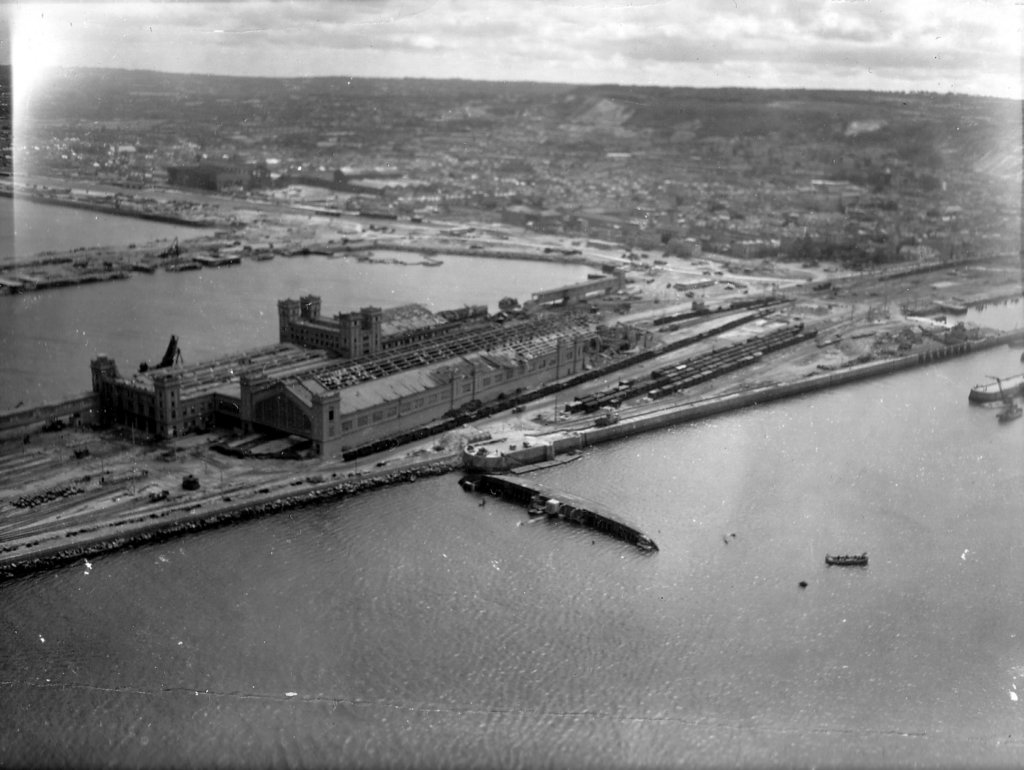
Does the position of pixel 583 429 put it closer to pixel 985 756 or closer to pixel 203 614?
pixel 203 614

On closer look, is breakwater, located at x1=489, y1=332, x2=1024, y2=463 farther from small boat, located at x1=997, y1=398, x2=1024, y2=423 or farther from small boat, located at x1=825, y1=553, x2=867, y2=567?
small boat, located at x1=825, y1=553, x2=867, y2=567

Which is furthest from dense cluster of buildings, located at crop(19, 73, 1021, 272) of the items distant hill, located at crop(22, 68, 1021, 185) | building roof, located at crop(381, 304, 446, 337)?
building roof, located at crop(381, 304, 446, 337)

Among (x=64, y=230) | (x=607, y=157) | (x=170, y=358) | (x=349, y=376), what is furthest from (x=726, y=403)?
(x=607, y=157)

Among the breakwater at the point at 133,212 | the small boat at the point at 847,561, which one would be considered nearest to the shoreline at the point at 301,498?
the small boat at the point at 847,561

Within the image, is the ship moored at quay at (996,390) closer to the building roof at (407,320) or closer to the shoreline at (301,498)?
the shoreline at (301,498)

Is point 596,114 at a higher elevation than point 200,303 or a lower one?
higher

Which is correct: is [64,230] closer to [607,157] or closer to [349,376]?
[349,376]
